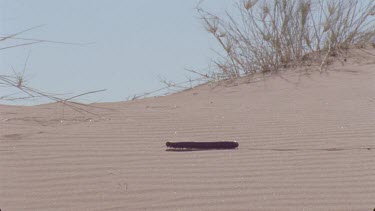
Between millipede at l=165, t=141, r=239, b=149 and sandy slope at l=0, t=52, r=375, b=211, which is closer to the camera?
sandy slope at l=0, t=52, r=375, b=211

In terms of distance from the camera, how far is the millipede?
577cm

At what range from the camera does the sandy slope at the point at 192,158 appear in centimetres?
450

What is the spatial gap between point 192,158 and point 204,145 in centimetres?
48

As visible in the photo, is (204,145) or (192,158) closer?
(192,158)

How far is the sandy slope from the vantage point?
450 centimetres

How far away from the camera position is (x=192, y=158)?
5391mm

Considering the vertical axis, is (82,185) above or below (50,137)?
below

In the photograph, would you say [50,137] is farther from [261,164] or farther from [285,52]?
[285,52]

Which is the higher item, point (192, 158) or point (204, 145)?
point (204, 145)

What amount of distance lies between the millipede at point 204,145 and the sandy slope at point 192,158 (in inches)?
3.2

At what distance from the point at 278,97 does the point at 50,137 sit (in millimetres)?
3235

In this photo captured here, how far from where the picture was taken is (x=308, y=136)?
6.19 meters

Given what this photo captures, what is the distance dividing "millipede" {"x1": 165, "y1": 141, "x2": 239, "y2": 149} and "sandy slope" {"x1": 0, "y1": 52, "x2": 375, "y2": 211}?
8 centimetres

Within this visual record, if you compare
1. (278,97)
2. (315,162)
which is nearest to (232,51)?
(278,97)
